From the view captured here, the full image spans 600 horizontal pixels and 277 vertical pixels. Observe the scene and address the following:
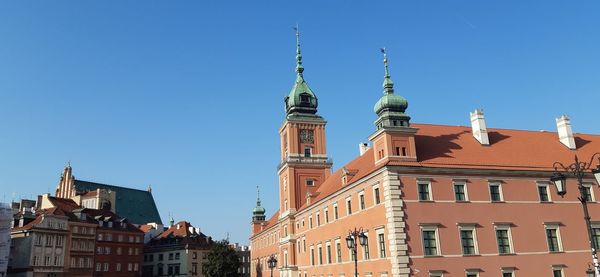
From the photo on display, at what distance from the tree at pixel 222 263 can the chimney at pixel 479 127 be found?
4071cm

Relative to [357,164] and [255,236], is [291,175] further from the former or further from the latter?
[255,236]

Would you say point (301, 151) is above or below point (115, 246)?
above

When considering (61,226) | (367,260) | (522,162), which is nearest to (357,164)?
(367,260)

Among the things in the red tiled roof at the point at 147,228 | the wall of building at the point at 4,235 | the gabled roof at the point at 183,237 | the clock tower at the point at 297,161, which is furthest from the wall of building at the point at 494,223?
the red tiled roof at the point at 147,228

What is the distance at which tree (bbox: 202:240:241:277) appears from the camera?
70000mm

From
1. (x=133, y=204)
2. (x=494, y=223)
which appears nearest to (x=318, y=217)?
(x=494, y=223)

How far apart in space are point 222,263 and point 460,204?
138ft

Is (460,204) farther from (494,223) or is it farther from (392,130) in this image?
(392,130)

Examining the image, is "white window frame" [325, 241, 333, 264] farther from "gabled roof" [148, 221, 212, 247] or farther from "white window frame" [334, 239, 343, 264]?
"gabled roof" [148, 221, 212, 247]

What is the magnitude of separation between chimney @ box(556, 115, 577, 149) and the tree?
146ft

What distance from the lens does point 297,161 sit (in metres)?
62.5

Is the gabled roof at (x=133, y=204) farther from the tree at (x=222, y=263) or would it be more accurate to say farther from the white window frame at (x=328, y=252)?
the white window frame at (x=328, y=252)

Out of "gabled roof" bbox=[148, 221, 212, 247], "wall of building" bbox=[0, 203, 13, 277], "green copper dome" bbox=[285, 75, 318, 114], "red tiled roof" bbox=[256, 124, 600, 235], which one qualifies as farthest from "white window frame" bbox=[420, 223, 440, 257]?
"gabled roof" bbox=[148, 221, 212, 247]

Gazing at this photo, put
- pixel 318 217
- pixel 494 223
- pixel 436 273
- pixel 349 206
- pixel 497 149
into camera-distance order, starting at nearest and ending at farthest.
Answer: pixel 436 273 < pixel 494 223 < pixel 497 149 < pixel 349 206 < pixel 318 217
